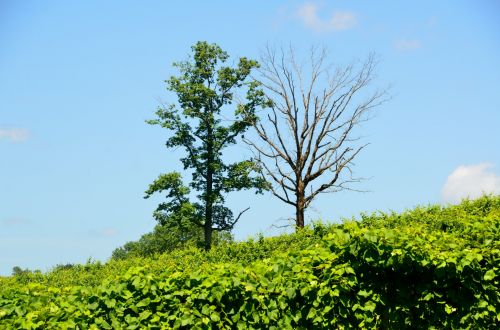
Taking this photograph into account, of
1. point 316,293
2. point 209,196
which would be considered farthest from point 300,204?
point 316,293

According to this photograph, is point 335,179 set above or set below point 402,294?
above

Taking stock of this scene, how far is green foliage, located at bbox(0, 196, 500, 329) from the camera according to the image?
707 centimetres

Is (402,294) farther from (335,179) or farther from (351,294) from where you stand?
(335,179)

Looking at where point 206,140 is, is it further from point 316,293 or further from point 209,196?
point 316,293

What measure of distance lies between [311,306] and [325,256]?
71 cm

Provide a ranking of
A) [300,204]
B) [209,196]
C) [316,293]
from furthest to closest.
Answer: [300,204]
[209,196]
[316,293]

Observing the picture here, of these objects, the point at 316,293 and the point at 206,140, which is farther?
the point at 206,140

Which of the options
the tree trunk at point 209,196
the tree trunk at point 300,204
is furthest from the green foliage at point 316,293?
the tree trunk at point 209,196

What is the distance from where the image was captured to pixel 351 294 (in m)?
7.41

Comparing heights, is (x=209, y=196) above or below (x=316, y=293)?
above

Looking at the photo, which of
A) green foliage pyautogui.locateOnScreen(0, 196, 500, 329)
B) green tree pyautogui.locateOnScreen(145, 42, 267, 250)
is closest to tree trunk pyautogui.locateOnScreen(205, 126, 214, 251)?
green tree pyautogui.locateOnScreen(145, 42, 267, 250)

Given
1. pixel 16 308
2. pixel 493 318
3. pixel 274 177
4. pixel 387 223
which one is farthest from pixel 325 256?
pixel 274 177

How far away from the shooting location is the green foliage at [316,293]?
707cm

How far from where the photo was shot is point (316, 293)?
7211 mm
